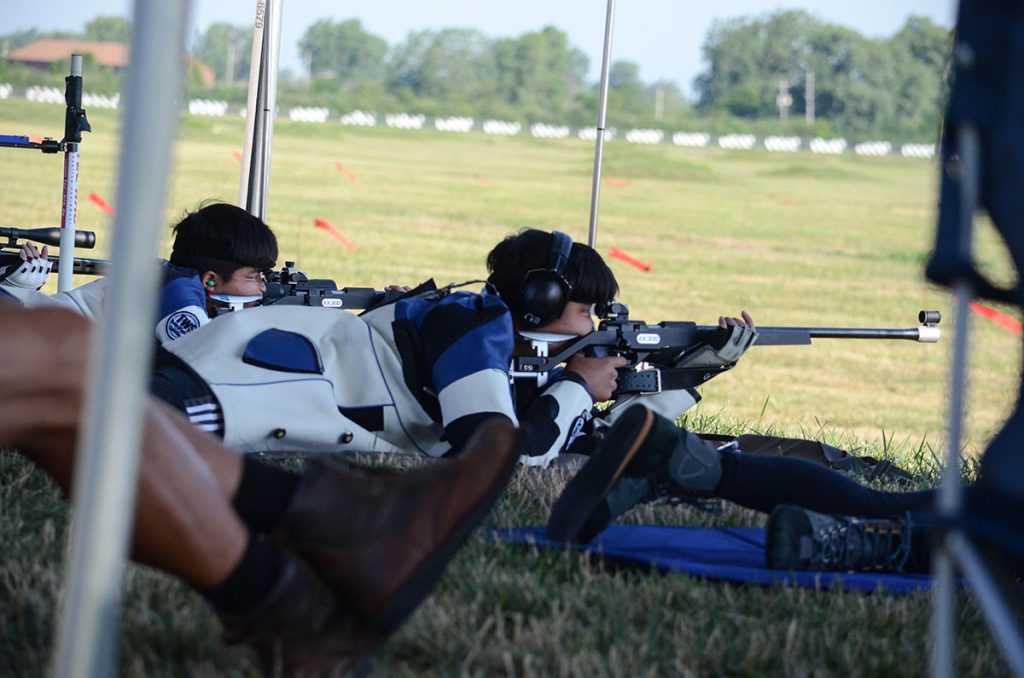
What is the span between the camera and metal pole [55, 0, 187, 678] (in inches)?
60.5

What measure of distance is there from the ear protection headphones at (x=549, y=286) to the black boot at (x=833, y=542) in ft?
4.67

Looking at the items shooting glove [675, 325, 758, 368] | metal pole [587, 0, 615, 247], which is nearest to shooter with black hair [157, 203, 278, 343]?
shooting glove [675, 325, 758, 368]

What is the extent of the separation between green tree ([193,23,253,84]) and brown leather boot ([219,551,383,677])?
7074 centimetres

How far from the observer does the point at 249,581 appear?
2135 millimetres

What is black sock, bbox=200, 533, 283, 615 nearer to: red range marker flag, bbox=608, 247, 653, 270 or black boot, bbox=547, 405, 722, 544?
black boot, bbox=547, 405, 722, 544

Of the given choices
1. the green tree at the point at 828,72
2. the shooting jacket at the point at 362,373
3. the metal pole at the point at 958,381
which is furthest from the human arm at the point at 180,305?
the green tree at the point at 828,72

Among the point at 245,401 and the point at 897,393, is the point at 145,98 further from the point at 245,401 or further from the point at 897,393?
the point at 897,393

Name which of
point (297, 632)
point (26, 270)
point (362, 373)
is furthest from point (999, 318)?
point (297, 632)

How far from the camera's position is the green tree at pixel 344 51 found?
297 feet

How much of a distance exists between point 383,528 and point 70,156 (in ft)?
13.4

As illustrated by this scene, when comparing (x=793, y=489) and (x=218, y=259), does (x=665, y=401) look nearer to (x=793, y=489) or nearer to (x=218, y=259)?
(x=793, y=489)

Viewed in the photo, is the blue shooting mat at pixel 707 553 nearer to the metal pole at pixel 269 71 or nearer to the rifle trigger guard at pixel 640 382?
the rifle trigger guard at pixel 640 382

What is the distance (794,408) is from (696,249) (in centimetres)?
1166

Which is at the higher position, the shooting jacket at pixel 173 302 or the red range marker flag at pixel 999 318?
the shooting jacket at pixel 173 302
